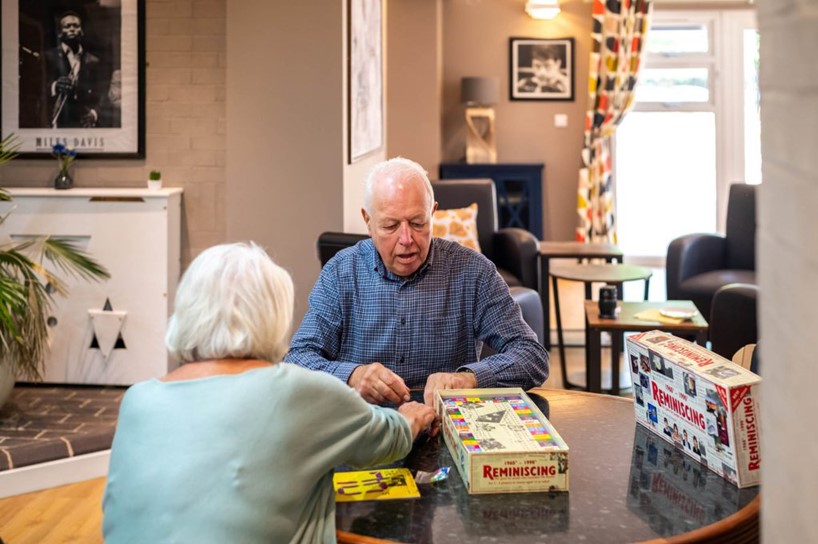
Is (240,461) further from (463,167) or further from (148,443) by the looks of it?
(463,167)

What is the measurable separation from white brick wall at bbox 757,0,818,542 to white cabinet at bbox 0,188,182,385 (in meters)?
4.21

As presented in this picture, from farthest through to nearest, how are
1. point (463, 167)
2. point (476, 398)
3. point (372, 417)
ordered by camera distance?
point (463, 167) < point (476, 398) < point (372, 417)

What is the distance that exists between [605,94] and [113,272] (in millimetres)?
5294

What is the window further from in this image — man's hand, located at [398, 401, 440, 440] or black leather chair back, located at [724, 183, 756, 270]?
man's hand, located at [398, 401, 440, 440]

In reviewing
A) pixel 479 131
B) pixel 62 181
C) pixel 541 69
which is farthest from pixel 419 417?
pixel 541 69

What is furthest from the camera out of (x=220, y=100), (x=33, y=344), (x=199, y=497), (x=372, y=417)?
(x=220, y=100)

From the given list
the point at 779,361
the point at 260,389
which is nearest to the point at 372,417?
the point at 260,389

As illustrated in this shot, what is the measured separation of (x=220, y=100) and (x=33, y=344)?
5.17 ft

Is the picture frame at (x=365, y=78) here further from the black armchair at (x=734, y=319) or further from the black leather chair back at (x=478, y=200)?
the black armchair at (x=734, y=319)

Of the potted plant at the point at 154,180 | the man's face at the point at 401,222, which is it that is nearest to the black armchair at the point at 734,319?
the man's face at the point at 401,222

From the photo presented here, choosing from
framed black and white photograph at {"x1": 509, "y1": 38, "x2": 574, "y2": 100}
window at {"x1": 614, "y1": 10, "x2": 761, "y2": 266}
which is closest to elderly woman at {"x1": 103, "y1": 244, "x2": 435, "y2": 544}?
framed black and white photograph at {"x1": 509, "y1": 38, "x2": 574, "y2": 100}

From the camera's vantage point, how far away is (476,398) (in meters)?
1.92

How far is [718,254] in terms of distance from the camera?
5.97 meters

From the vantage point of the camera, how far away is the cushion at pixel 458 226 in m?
5.54
